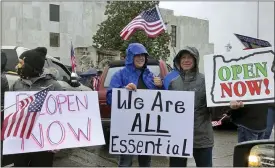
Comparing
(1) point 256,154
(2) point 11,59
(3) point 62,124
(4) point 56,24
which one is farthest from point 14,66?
(4) point 56,24

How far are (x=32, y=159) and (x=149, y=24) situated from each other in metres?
5.39

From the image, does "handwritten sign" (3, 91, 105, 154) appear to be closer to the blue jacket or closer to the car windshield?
the blue jacket

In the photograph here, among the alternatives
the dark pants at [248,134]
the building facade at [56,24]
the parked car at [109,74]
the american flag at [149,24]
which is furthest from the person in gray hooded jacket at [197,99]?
the building facade at [56,24]

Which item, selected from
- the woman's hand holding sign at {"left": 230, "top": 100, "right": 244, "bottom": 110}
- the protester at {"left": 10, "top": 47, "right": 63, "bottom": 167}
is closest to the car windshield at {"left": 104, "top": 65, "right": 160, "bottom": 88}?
the woman's hand holding sign at {"left": 230, "top": 100, "right": 244, "bottom": 110}

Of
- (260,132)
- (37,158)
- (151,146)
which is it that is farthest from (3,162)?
(260,132)

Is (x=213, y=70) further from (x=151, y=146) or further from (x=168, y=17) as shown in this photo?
(x=168, y=17)

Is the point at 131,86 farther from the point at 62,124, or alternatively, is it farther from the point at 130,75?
the point at 62,124

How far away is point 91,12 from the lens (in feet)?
128

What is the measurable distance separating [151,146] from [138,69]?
792 millimetres

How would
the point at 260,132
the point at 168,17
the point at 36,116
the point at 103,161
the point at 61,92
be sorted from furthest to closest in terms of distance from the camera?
the point at 168,17 → the point at 103,161 → the point at 260,132 → the point at 61,92 → the point at 36,116

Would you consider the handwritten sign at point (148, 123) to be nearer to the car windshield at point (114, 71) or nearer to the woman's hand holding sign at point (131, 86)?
the woman's hand holding sign at point (131, 86)

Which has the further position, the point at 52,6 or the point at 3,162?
the point at 52,6

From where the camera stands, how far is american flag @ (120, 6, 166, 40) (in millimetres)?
8609

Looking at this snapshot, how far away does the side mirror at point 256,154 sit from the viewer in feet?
9.23
